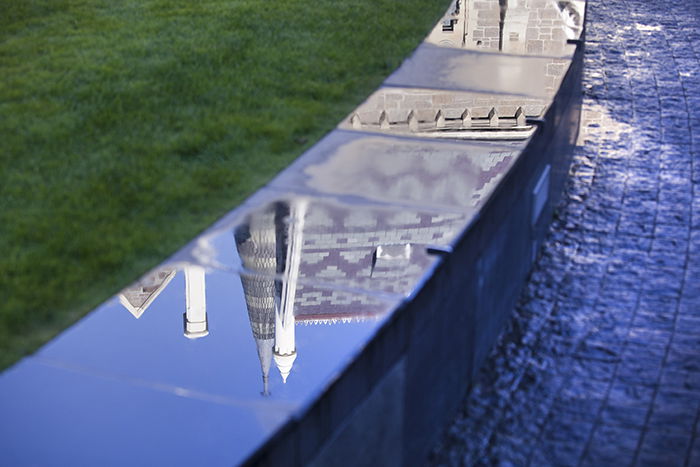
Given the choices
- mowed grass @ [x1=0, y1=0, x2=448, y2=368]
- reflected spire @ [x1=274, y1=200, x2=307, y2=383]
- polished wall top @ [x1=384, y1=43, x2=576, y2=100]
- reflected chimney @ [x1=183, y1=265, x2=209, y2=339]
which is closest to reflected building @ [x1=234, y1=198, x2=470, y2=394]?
reflected spire @ [x1=274, y1=200, x2=307, y2=383]

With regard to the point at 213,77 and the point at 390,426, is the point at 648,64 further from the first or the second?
the point at 390,426

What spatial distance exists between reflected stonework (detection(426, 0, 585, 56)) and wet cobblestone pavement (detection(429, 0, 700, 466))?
1.02 m

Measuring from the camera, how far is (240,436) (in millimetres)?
5203

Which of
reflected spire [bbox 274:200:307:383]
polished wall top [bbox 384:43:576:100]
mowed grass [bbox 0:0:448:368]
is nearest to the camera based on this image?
reflected spire [bbox 274:200:307:383]

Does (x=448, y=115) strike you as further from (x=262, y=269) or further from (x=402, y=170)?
(x=262, y=269)

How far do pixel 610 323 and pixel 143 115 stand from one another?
15.9 feet

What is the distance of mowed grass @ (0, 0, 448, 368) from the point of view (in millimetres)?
7293

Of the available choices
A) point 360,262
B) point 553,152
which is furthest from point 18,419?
point 553,152

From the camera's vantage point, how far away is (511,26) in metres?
12.1

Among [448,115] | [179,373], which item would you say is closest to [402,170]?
[448,115]

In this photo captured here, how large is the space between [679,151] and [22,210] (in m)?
6.85

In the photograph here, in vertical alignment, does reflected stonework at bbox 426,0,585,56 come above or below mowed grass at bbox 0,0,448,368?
above

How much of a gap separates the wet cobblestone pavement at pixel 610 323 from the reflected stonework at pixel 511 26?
3.35ft

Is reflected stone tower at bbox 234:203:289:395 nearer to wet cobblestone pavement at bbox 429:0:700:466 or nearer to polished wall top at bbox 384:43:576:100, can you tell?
wet cobblestone pavement at bbox 429:0:700:466
